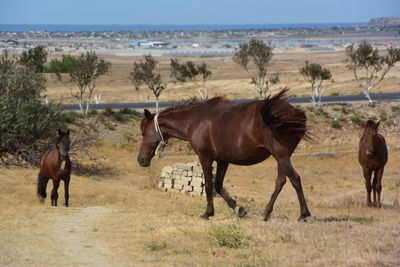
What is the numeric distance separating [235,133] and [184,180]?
15.9 metres

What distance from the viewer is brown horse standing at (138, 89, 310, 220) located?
13.8 m

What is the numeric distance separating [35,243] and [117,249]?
4.54ft

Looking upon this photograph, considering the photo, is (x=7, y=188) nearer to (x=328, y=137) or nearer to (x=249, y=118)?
(x=249, y=118)

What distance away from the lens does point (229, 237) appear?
11836 mm

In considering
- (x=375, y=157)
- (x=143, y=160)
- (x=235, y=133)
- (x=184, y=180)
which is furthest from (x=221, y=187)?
(x=184, y=180)

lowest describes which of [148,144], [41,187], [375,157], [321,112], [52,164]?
[321,112]

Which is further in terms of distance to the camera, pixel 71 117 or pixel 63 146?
pixel 71 117

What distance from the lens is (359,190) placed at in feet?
106

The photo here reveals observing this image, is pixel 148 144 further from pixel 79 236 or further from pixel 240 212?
pixel 79 236

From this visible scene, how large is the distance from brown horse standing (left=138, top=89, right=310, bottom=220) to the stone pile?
566 inches

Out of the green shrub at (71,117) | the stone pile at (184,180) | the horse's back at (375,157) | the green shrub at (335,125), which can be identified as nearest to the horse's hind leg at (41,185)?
the stone pile at (184,180)

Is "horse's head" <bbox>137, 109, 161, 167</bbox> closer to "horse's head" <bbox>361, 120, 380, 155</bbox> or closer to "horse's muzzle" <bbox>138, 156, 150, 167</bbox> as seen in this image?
"horse's muzzle" <bbox>138, 156, 150, 167</bbox>

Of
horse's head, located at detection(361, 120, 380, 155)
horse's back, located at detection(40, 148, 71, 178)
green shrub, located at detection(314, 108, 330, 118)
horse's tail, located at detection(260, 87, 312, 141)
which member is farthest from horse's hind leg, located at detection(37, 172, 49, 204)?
green shrub, located at detection(314, 108, 330, 118)

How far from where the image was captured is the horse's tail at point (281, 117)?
13695 mm
